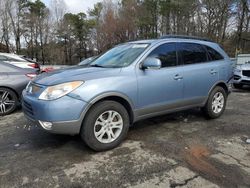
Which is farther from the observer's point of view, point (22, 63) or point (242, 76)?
point (242, 76)

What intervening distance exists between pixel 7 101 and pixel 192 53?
172 inches

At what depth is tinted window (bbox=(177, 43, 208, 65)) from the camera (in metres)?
4.89

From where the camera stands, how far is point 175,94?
4625mm

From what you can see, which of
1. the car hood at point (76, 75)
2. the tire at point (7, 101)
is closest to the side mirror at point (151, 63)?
the car hood at point (76, 75)

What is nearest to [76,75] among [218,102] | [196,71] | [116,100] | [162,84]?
[116,100]

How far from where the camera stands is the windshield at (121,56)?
14.2 feet

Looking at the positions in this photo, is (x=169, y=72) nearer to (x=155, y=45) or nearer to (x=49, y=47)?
(x=155, y=45)

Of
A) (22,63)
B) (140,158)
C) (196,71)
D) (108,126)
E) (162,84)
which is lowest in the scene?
(140,158)

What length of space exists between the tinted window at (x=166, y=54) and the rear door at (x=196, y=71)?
17cm

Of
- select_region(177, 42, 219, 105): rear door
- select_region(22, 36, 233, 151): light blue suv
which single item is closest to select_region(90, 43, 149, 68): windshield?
select_region(22, 36, 233, 151): light blue suv

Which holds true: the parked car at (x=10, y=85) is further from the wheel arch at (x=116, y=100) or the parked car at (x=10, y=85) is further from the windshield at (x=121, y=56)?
the wheel arch at (x=116, y=100)

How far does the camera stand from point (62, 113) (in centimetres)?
348

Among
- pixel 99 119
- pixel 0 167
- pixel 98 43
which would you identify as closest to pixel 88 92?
pixel 99 119

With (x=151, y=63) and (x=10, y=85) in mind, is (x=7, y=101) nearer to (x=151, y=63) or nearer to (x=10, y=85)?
(x=10, y=85)
